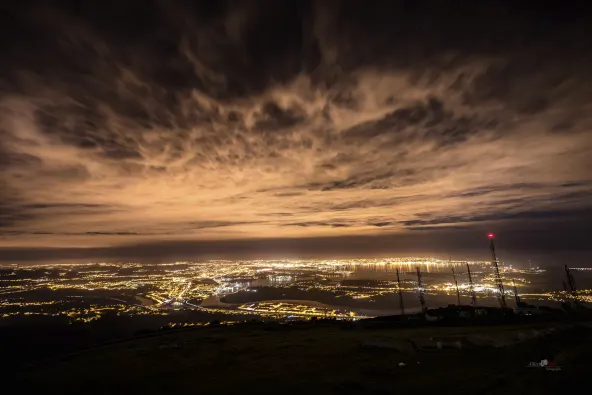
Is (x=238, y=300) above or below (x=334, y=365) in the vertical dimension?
below

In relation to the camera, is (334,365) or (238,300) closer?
(334,365)

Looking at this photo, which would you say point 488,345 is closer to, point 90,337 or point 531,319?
point 531,319

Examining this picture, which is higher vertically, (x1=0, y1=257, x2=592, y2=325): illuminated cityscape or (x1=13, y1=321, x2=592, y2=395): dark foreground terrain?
(x1=13, y1=321, x2=592, y2=395): dark foreground terrain

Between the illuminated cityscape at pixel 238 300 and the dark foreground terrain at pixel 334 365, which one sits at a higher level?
the dark foreground terrain at pixel 334 365

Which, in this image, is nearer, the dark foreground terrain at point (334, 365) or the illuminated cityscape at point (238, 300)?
the dark foreground terrain at point (334, 365)

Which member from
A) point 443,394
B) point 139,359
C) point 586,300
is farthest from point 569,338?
point 586,300

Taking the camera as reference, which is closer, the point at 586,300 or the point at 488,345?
the point at 488,345

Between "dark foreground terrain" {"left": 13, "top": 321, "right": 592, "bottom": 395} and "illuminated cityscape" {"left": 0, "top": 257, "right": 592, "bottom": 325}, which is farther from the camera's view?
"illuminated cityscape" {"left": 0, "top": 257, "right": 592, "bottom": 325}

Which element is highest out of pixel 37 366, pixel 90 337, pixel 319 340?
pixel 319 340
